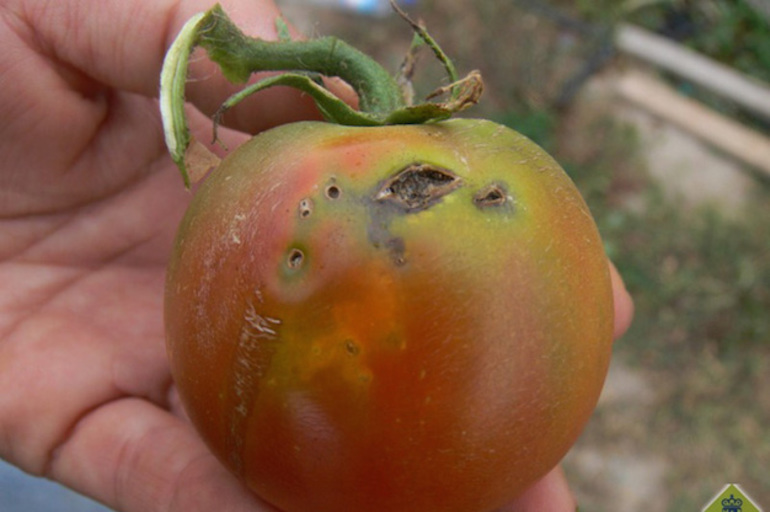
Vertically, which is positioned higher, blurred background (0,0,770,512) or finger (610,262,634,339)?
finger (610,262,634,339)

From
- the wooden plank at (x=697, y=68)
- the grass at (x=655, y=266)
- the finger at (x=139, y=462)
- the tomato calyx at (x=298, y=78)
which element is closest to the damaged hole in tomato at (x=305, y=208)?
the tomato calyx at (x=298, y=78)

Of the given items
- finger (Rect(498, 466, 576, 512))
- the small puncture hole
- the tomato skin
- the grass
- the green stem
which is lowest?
the grass

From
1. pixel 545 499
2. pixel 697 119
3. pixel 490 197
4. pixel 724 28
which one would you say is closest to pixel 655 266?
pixel 697 119

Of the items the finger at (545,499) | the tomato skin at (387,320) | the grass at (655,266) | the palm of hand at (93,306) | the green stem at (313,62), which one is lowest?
the grass at (655,266)

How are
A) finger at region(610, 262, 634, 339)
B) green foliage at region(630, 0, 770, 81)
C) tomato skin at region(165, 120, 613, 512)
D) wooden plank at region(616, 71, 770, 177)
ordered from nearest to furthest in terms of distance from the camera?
1. tomato skin at region(165, 120, 613, 512)
2. finger at region(610, 262, 634, 339)
3. wooden plank at region(616, 71, 770, 177)
4. green foliage at region(630, 0, 770, 81)

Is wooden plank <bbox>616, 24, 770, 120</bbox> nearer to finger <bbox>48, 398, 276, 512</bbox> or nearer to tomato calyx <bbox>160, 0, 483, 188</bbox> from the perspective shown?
tomato calyx <bbox>160, 0, 483, 188</bbox>

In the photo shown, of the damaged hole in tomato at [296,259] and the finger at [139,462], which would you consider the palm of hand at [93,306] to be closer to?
the finger at [139,462]

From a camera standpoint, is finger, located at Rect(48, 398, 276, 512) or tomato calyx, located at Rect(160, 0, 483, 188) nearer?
tomato calyx, located at Rect(160, 0, 483, 188)

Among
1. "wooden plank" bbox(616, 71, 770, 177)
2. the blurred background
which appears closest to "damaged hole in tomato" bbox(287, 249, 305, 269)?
the blurred background
